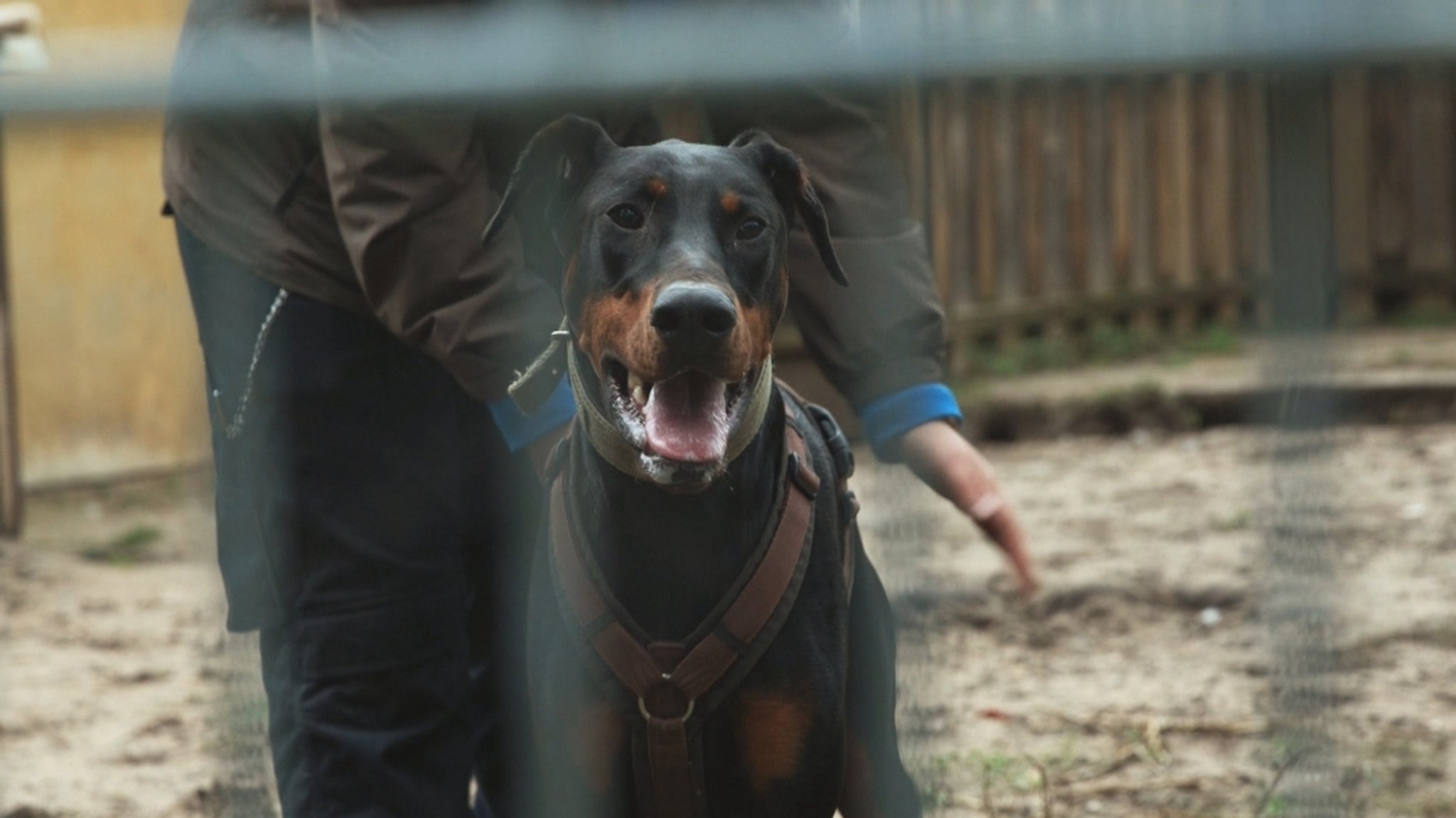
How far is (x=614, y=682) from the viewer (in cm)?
222

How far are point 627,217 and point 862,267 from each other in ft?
1.28

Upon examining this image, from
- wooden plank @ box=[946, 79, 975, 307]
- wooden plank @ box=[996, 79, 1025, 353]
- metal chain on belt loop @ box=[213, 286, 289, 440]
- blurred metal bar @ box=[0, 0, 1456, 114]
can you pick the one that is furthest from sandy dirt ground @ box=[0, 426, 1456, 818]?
wooden plank @ box=[996, 79, 1025, 353]

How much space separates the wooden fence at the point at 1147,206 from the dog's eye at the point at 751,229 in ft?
20.8

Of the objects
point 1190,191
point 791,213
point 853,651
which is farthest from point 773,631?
point 1190,191

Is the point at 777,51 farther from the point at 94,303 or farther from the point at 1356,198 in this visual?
the point at 1356,198

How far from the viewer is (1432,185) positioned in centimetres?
962

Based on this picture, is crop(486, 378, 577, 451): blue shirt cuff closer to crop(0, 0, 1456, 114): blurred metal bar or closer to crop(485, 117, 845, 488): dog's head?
crop(485, 117, 845, 488): dog's head

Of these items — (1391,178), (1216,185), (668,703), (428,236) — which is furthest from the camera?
(1391,178)

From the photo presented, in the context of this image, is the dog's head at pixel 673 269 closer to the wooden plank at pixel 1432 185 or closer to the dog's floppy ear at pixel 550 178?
the dog's floppy ear at pixel 550 178

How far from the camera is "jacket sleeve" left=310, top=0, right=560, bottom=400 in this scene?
2279 mm

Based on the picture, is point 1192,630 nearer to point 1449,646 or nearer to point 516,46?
point 1449,646

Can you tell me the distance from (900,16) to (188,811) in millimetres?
2814

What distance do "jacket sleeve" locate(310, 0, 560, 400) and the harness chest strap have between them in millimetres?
299

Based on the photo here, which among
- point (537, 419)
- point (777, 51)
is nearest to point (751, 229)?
point (537, 419)
